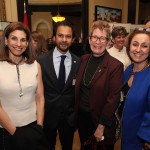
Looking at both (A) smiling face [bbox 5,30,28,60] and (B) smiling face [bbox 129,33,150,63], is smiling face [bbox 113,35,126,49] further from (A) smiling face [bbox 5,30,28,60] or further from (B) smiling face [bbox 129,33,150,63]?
(A) smiling face [bbox 5,30,28,60]

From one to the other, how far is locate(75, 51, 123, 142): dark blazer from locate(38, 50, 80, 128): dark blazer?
283 millimetres

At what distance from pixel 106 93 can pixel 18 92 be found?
786 millimetres

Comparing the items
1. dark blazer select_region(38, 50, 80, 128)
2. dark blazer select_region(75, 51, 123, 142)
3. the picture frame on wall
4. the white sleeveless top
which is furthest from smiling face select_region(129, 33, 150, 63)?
the picture frame on wall

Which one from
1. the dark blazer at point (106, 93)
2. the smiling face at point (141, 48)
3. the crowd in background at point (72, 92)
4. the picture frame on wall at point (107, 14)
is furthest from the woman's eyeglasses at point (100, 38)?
the picture frame on wall at point (107, 14)

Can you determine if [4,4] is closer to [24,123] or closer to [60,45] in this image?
[60,45]

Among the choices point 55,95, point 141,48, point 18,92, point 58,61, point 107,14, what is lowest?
point 55,95

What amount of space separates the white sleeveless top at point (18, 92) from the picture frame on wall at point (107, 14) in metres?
5.46

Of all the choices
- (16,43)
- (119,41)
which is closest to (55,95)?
(16,43)

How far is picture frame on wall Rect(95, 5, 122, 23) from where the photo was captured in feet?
22.9

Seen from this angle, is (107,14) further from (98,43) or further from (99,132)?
(99,132)

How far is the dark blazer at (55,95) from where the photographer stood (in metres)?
2.16

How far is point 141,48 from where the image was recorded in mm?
1807

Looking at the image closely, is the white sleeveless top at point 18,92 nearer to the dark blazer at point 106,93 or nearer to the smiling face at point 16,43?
the smiling face at point 16,43

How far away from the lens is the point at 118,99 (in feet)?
6.40
